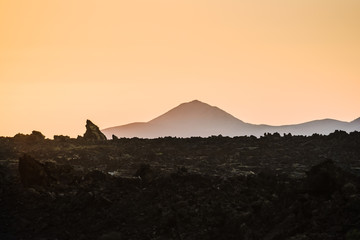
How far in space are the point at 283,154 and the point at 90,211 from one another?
1669cm

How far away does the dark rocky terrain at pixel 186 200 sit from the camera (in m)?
19.8

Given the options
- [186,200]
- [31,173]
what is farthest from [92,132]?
[186,200]

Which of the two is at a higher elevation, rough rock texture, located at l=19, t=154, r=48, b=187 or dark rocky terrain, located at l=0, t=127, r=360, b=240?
rough rock texture, located at l=19, t=154, r=48, b=187

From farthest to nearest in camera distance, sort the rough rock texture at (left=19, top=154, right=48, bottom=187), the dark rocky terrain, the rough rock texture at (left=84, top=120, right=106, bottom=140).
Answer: the rough rock texture at (left=84, top=120, right=106, bottom=140) → the rough rock texture at (left=19, top=154, right=48, bottom=187) → the dark rocky terrain

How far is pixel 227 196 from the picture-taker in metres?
23.3

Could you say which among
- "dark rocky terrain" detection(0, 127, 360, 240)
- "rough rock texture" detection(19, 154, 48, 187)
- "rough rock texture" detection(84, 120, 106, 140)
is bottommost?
"dark rocky terrain" detection(0, 127, 360, 240)

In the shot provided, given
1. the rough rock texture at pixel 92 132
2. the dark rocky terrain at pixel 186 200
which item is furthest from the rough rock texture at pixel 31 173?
the rough rock texture at pixel 92 132

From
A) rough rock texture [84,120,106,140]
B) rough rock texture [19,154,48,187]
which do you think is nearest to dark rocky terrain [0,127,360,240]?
rough rock texture [19,154,48,187]

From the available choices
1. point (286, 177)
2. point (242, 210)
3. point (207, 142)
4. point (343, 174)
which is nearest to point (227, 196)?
point (242, 210)

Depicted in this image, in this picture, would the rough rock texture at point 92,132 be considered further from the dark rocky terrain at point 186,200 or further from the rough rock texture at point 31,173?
A: the rough rock texture at point 31,173

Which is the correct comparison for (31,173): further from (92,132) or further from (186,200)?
(92,132)

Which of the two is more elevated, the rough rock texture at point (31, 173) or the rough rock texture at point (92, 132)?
the rough rock texture at point (92, 132)

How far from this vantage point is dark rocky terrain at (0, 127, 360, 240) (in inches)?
778

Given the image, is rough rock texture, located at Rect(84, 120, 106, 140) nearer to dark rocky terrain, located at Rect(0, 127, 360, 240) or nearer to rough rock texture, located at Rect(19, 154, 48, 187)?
dark rocky terrain, located at Rect(0, 127, 360, 240)
